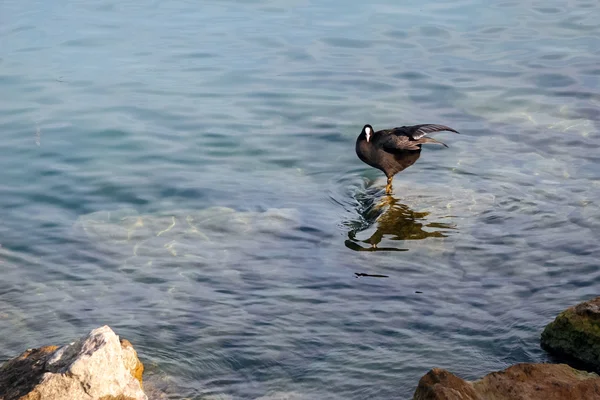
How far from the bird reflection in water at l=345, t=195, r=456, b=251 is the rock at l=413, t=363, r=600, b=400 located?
342 centimetres

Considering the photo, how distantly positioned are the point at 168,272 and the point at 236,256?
2.26 ft

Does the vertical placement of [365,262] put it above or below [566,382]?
below

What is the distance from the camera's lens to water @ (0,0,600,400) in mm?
6562

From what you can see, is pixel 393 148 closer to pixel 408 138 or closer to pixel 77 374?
pixel 408 138

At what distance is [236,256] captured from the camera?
833 cm

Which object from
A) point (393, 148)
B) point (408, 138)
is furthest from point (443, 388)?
point (408, 138)

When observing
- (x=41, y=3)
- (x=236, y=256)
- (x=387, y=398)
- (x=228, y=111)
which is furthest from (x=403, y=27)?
(x=387, y=398)

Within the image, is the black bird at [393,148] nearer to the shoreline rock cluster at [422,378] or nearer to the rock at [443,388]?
the shoreline rock cluster at [422,378]

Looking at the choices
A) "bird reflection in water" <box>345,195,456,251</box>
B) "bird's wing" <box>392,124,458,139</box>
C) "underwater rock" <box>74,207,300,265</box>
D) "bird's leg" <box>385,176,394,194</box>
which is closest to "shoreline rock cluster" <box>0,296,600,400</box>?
"bird reflection in water" <box>345,195,456,251</box>

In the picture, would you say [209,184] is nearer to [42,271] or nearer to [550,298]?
[42,271]

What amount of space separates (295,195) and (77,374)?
519 centimetres

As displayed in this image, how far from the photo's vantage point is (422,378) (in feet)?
15.2

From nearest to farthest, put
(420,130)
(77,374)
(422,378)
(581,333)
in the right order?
(422,378)
(77,374)
(581,333)
(420,130)

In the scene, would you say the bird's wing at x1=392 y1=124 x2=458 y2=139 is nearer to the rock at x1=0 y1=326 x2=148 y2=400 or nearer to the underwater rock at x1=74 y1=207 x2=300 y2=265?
the underwater rock at x1=74 y1=207 x2=300 y2=265
